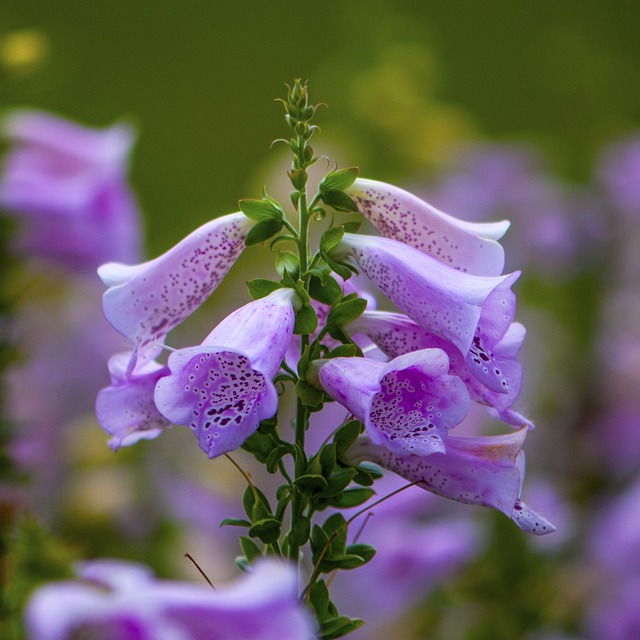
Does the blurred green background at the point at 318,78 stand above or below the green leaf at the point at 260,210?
below

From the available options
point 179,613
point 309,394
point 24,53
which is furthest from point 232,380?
point 24,53

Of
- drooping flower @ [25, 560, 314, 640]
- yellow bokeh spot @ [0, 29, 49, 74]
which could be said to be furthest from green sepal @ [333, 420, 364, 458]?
yellow bokeh spot @ [0, 29, 49, 74]

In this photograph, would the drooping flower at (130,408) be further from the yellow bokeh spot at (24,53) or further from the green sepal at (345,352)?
the yellow bokeh spot at (24,53)

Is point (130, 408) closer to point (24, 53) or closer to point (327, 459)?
point (327, 459)

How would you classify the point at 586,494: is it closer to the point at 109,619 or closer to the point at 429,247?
the point at 429,247

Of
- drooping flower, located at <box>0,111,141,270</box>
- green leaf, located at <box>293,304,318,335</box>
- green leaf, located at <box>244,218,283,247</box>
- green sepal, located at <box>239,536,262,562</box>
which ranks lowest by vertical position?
drooping flower, located at <box>0,111,141,270</box>

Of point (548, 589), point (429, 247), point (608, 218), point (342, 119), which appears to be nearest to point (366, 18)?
point (342, 119)

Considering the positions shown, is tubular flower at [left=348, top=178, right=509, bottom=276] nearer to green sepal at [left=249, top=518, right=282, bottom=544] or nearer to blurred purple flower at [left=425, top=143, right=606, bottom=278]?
green sepal at [left=249, top=518, right=282, bottom=544]

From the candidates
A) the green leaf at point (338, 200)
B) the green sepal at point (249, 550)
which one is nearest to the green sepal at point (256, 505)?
the green sepal at point (249, 550)
